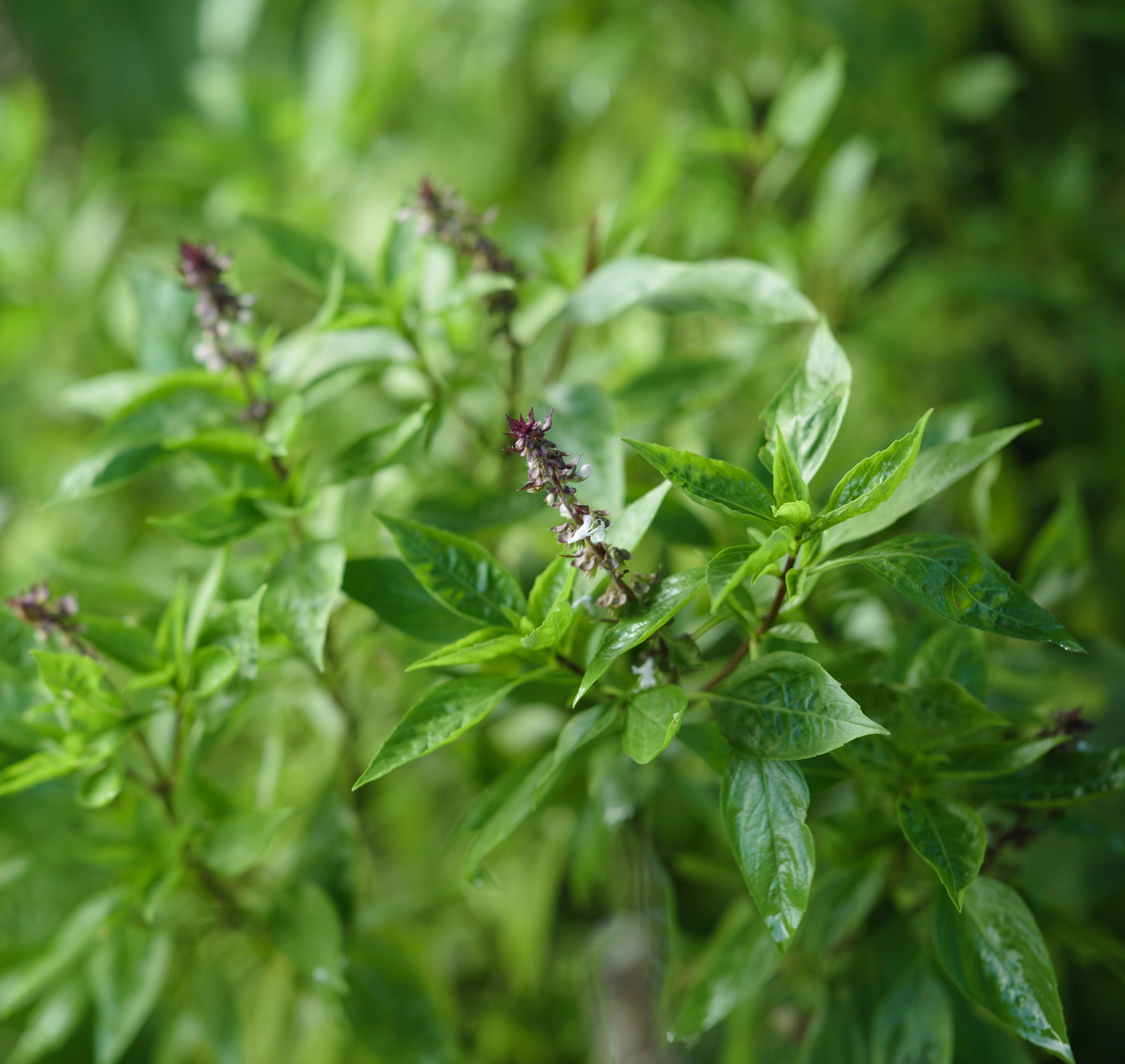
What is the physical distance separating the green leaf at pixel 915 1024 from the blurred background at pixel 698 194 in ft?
0.93

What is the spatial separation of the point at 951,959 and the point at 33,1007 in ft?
2.63

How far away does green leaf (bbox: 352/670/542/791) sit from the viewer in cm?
41

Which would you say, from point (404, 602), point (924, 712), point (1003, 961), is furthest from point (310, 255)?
point (1003, 961)

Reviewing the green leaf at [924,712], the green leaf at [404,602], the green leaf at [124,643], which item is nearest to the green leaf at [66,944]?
the green leaf at [124,643]

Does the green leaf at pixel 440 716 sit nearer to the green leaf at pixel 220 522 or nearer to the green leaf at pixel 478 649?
the green leaf at pixel 478 649

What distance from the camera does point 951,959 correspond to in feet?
1.50

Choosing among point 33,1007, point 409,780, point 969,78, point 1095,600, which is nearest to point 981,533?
point 1095,600

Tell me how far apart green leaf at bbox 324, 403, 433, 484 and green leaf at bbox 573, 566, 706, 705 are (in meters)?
0.19

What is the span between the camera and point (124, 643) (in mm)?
551

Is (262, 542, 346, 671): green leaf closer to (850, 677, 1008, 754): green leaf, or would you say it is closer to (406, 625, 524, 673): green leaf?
(406, 625, 524, 673): green leaf

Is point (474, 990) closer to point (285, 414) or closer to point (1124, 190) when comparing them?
point (285, 414)

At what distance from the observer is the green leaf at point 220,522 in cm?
53

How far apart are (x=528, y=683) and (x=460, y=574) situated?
0.42ft

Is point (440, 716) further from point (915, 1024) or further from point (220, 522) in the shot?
point (915, 1024)
